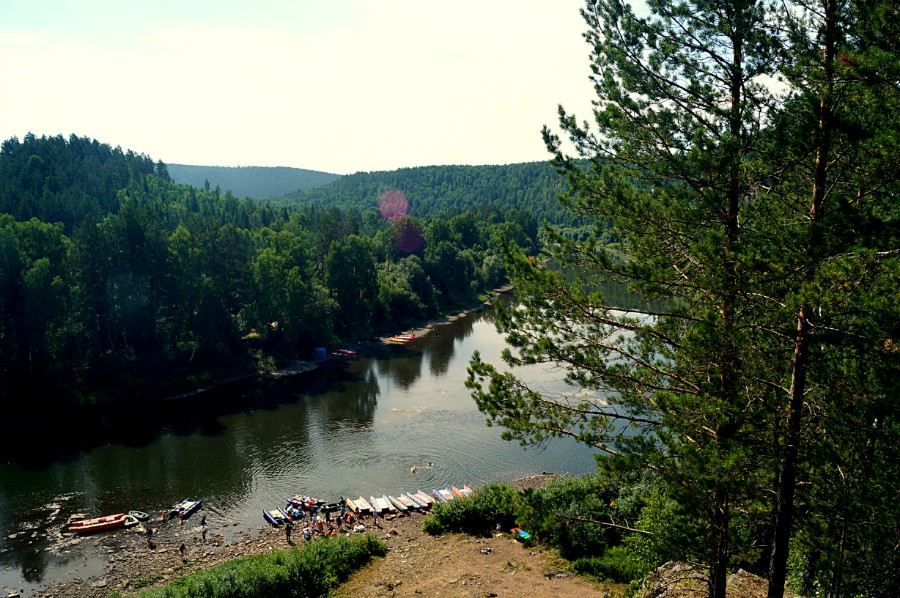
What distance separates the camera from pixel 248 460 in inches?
1674

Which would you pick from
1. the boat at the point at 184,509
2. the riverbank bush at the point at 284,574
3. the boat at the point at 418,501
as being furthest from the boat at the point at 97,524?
the boat at the point at 418,501

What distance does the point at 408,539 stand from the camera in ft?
104

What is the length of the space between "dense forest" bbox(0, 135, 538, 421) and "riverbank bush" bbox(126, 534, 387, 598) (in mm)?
32530

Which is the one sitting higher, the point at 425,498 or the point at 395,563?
the point at 395,563

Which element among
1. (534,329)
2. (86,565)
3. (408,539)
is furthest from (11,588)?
(534,329)

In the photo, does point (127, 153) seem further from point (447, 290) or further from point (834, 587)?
point (834, 587)

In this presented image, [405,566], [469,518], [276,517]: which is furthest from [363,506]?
[405,566]

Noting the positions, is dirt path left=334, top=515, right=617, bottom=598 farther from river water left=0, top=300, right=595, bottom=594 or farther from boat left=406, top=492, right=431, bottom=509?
river water left=0, top=300, right=595, bottom=594

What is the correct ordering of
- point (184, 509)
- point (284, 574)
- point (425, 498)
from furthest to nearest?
1. point (425, 498)
2. point (184, 509)
3. point (284, 574)

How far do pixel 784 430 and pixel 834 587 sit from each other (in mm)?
4804

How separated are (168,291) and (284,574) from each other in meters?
43.1

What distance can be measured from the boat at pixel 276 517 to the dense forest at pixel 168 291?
85.1ft

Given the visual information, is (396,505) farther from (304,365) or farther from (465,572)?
(304,365)

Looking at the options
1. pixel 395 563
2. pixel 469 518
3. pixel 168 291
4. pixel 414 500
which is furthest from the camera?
pixel 168 291
